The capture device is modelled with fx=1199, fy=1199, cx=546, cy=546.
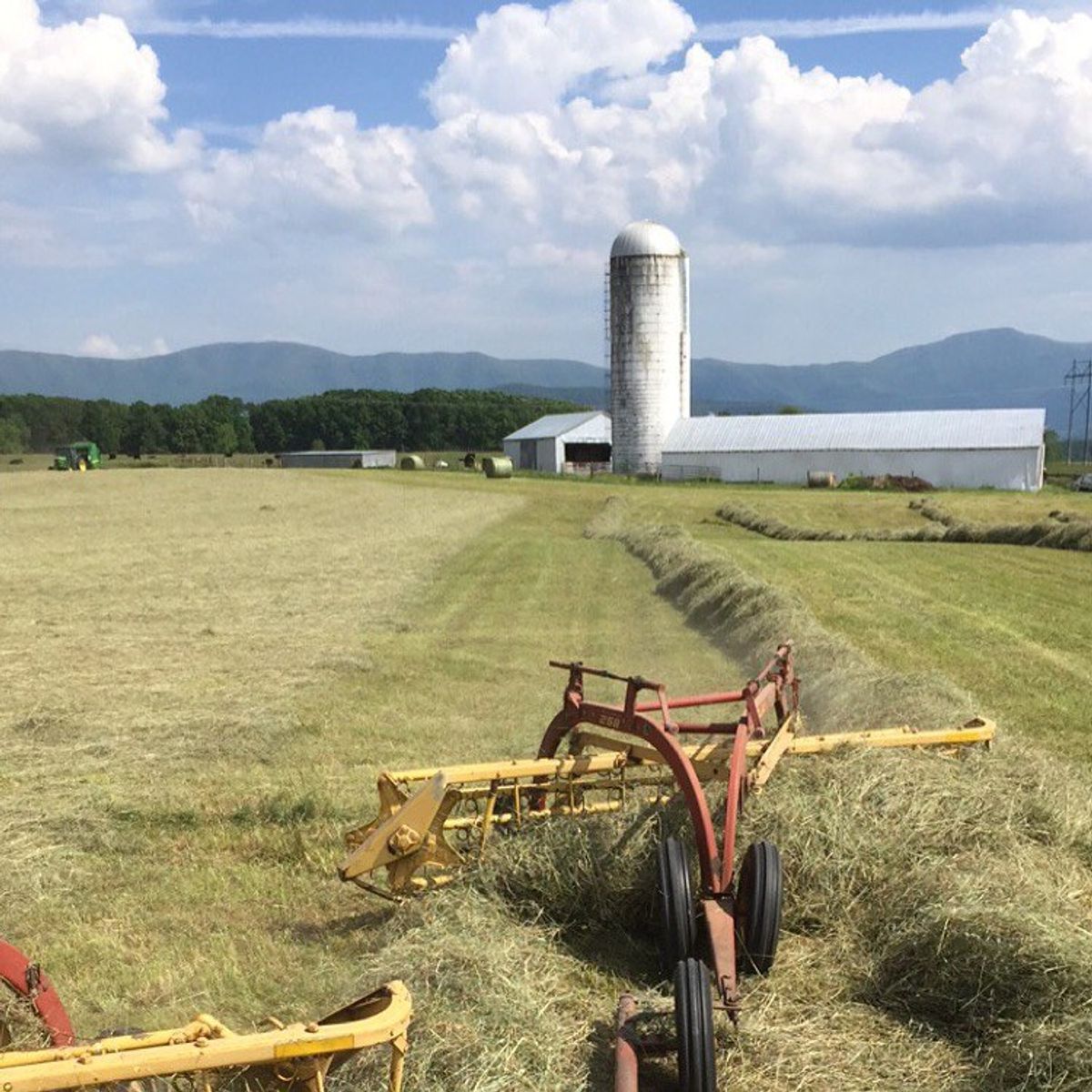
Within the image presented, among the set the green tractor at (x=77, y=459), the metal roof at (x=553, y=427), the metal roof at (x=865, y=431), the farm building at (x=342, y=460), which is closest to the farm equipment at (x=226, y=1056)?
the metal roof at (x=865, y=431)

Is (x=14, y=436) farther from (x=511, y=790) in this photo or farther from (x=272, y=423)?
(x=511, y=790)

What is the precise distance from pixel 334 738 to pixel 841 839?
579cm

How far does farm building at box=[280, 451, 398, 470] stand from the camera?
336 feet

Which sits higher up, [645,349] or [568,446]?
[645,349]

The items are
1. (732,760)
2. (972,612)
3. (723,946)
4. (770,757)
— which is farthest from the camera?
(972,612)

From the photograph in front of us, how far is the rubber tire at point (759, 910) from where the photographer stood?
18.7 ft

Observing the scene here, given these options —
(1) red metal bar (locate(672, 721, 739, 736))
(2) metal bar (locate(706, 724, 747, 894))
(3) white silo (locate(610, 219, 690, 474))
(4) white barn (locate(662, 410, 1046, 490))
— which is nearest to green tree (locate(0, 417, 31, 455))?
(3) white silo (locate(610, 219, 690, 474))

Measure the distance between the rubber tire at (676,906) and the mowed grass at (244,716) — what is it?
147 centimetres

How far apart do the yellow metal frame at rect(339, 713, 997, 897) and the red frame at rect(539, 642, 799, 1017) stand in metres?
0.14

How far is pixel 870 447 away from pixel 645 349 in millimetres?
14003

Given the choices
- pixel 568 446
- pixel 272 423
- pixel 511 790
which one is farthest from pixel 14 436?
pixel 511 790

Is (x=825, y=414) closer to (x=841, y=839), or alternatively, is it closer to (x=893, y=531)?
(x=893, y=531)

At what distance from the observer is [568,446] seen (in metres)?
75.8

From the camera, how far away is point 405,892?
260 inches
